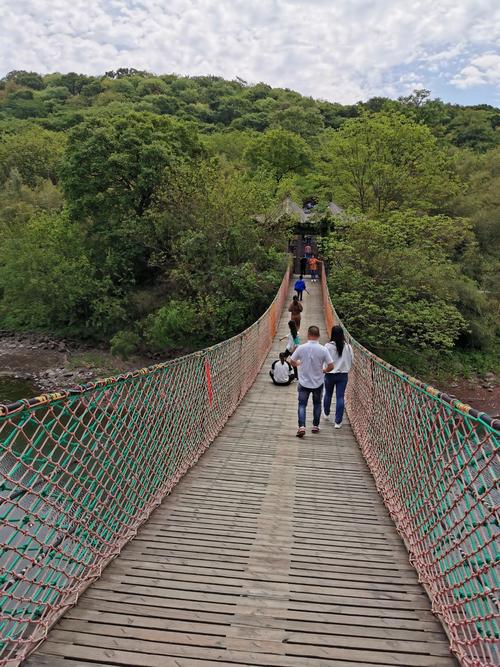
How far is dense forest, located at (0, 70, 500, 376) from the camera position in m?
13.6

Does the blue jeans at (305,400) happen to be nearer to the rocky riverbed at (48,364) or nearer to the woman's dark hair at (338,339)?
the woman's dark hair at (338,339)

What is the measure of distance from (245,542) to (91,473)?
2.98 ft

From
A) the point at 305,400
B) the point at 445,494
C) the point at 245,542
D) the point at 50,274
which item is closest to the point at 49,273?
the point at 50,274

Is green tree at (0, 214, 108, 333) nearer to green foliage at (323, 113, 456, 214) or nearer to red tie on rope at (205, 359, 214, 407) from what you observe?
green foliage at (323, 113, 456, 214)

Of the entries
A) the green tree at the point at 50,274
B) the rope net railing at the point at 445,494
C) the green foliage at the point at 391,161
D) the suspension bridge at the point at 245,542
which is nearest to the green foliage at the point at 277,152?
the green foliage at the point at 391,161

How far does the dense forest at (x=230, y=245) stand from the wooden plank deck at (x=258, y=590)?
10022mm

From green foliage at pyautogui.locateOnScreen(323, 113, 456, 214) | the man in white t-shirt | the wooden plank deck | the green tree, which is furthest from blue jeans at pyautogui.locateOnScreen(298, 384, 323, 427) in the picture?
the green tree

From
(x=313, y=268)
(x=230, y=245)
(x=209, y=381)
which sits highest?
(x=230, y=245)

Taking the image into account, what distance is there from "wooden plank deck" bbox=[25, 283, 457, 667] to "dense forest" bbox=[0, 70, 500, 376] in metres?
10.0

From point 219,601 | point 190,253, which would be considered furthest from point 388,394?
point 190,253

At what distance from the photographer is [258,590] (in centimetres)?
205

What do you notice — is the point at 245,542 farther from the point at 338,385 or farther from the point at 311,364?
the point at 338,385

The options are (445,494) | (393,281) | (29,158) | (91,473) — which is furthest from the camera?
(29,158)

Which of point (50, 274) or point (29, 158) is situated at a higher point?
point (29, 158)
